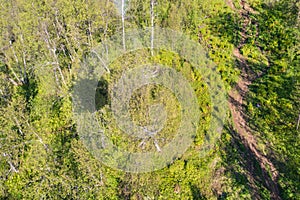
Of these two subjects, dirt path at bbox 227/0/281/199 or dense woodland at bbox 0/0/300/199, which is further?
dirt path at bbox 227/0/281/199

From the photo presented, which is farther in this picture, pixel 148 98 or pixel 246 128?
pixel 246 128

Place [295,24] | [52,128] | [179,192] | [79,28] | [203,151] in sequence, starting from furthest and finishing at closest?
[295,24] → [79,28] → [52,128] → [203,151] → [179,192]

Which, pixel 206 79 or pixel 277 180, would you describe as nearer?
pixel 277 180

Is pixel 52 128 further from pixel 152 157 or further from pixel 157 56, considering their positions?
pixel 157 56

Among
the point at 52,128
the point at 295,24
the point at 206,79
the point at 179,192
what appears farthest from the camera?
the point at 295,24

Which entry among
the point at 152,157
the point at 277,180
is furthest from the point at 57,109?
the point at 277,180

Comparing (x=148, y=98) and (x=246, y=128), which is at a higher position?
(x=148, y=98)
